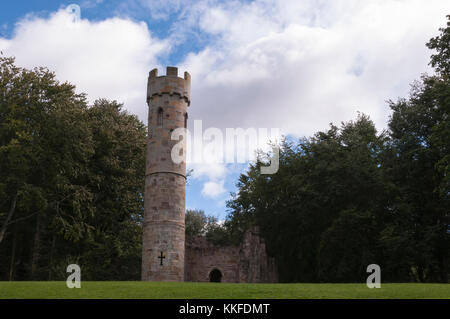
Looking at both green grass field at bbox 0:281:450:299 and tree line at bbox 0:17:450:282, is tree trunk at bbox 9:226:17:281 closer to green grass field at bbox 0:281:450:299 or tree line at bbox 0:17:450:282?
tree line at bbox 0:17:450:282

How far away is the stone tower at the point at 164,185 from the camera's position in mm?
27203

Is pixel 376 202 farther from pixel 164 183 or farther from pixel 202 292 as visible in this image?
pixel 202 292

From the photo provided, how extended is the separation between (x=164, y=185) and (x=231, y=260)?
39.5 ft

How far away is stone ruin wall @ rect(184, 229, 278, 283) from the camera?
35.7m

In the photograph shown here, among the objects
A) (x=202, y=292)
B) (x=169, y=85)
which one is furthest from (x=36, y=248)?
(x=202, y=292)

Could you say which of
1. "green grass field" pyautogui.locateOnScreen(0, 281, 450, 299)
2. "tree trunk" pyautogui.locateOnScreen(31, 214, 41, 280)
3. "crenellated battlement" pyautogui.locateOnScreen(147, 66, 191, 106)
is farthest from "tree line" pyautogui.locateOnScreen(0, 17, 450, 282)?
"green grass field" pyautogui.locateOnScreen(0, 281, 450, 299)

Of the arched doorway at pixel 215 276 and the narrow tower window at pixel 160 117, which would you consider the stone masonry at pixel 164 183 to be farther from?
the arched doorway at pixel 215 276

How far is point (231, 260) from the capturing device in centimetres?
3762

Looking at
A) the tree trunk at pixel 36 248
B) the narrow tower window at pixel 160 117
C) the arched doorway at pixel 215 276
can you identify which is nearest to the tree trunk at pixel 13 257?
the tree trunk at pixel 36 248

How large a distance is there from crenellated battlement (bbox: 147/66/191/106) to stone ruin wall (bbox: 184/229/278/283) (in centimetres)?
1172

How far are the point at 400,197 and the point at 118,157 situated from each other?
21024 millimetres
